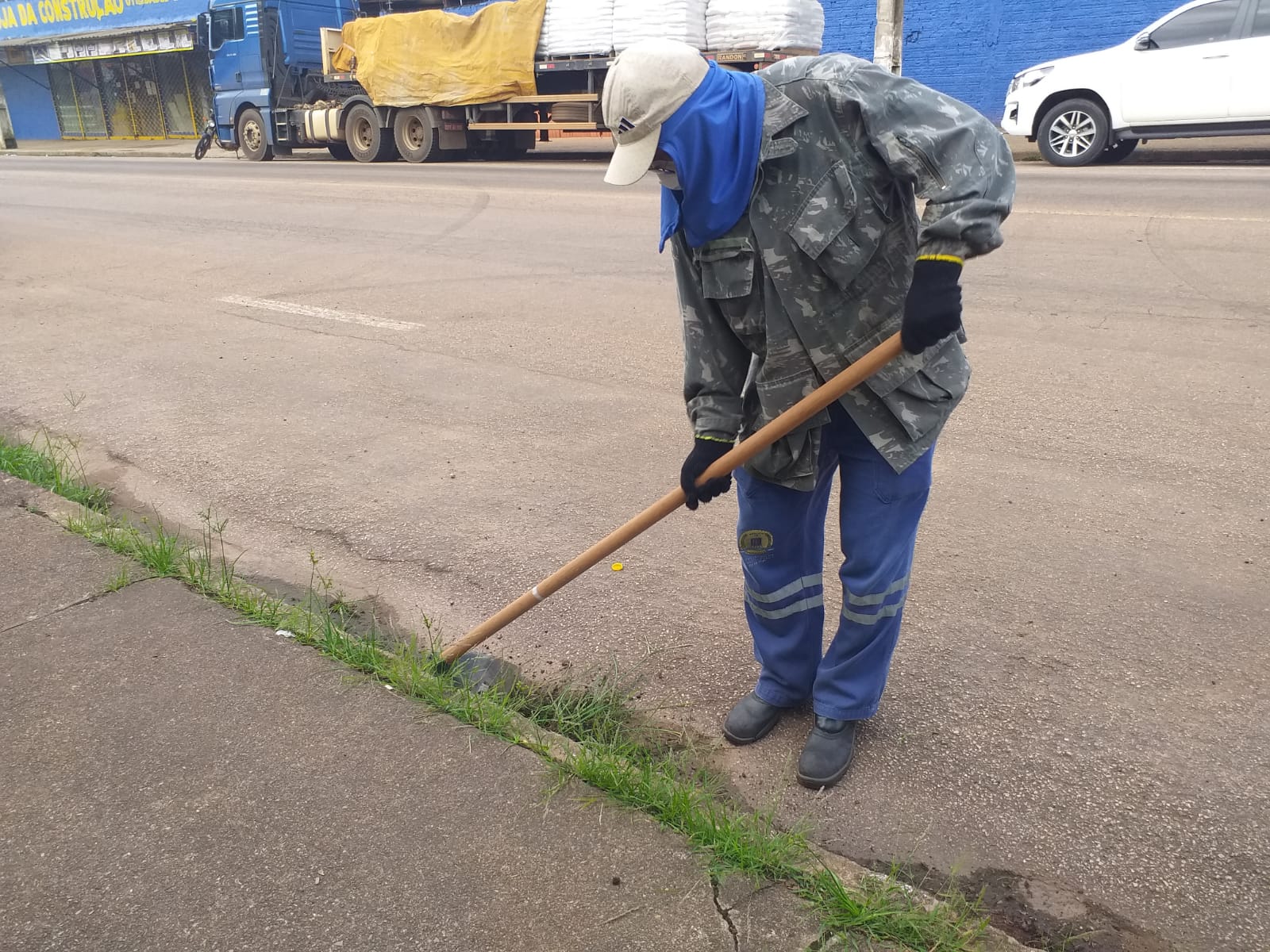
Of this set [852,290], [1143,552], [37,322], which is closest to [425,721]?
[852,290]

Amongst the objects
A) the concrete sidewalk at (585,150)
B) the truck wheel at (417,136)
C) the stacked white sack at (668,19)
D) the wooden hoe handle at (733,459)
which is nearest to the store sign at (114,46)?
the concrete sidewalk at (585,150)

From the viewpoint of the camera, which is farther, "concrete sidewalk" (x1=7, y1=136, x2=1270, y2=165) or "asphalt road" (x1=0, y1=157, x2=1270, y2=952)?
"concrete sidewalk" (x1=7, y1=136, x2=1270, y2=165)

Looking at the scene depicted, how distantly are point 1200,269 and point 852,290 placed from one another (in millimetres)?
6169

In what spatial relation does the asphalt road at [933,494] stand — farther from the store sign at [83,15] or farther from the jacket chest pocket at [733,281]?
the store sign at [83,15]

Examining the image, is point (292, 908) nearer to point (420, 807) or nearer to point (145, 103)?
point (420, 807)

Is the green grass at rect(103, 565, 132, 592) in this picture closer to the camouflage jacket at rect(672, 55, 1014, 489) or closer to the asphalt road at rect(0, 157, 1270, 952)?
the asphalt road at rect(0, 157, 1270, 952)

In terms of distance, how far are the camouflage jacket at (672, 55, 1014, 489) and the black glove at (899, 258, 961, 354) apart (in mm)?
36

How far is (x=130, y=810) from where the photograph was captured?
250cm

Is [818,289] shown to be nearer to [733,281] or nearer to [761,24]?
[733,281]

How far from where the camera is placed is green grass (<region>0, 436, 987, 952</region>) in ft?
6.91

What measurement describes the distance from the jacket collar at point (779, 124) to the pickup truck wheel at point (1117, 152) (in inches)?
490

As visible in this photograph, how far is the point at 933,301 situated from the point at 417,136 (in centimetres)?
1986

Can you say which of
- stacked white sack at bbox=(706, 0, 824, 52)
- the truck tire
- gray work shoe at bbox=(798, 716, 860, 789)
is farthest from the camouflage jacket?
the truck tire

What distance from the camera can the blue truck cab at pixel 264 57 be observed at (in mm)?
21609
